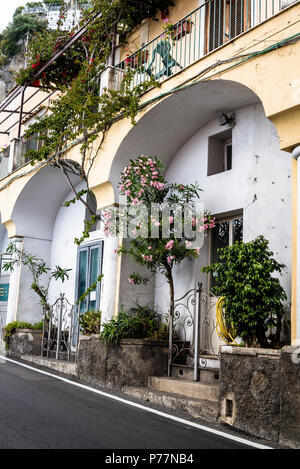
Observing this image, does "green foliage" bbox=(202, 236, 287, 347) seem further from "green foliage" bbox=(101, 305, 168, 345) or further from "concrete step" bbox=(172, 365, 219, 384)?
"green foliage" bbox=(101, 305, 168, 345)

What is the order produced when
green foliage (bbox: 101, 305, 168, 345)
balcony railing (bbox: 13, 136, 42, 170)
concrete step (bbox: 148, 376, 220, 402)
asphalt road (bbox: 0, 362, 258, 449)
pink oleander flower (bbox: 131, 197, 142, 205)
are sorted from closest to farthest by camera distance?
asphalt road (bbox: 0, 362, 258, 449), concrete step (bbox: 148, 376, 220, 402), green foliage (bbox: 101, 305, 168, 345), pink oleander flower (bbox: 131, 197, 142, 205), balcony railing (bbox: 13, 136, 42, 170)

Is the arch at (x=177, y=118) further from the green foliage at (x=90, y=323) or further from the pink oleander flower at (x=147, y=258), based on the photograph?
the green foliage at (x=90, y=323)

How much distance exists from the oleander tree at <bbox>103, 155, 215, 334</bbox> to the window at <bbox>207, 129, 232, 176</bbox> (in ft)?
2.50

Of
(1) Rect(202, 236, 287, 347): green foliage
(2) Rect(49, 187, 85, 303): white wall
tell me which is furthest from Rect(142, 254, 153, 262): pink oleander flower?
(2) Rect(49, 187, 85, 303): white wall

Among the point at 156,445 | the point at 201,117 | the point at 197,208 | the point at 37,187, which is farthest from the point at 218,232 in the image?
the point at 37,187

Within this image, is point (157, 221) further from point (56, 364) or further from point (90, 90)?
point (90, 90)

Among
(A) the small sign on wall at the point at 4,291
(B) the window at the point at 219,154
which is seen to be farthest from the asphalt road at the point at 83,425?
(A) the small sign on wall at the point at 4,291

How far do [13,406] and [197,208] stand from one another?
16.6 feet

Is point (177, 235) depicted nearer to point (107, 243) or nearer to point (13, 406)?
point (107, 243)

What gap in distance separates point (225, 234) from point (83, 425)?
4963 mm

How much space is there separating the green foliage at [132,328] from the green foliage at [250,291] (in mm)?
2811

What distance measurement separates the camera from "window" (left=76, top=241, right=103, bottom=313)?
40.5 ft

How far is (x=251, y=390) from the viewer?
243 inches

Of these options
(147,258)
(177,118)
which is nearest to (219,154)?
(177,118)
